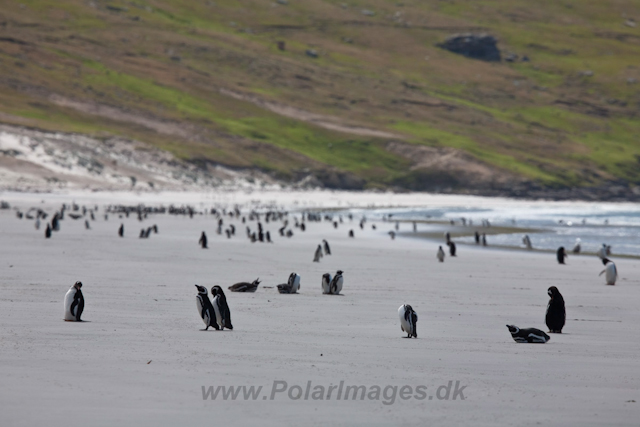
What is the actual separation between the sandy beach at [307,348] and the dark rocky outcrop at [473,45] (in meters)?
148

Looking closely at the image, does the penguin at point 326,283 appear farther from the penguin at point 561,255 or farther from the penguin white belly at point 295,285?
the penguin at point 561,255

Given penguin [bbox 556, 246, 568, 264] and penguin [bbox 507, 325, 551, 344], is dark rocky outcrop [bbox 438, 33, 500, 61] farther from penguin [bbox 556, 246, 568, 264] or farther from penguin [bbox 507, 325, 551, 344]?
penguin [bbox 507, 325, 551, 344]

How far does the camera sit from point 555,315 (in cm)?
1129

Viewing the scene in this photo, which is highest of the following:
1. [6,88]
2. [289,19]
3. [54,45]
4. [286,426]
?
[289,19]

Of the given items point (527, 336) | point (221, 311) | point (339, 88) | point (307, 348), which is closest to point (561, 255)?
point (527, 336)

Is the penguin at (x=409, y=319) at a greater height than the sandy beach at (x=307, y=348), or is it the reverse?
the penguin at (x=409, y=319)

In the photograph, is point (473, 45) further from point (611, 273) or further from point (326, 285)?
point (326, 285)

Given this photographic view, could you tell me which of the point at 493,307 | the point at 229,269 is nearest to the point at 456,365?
the point at 493,307

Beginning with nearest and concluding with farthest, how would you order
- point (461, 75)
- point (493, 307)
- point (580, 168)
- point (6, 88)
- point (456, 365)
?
point (456, 365)
point (493, 307)
point (6, 88)
point (580, 168)
point (461, 75)

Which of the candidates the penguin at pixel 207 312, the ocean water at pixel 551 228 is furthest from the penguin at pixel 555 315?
the ocean water at pixel 551 228

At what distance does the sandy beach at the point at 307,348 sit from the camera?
687cm

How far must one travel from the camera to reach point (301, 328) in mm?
11109

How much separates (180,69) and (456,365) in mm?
118256

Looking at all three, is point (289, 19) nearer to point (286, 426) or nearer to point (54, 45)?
point (54, 45)
